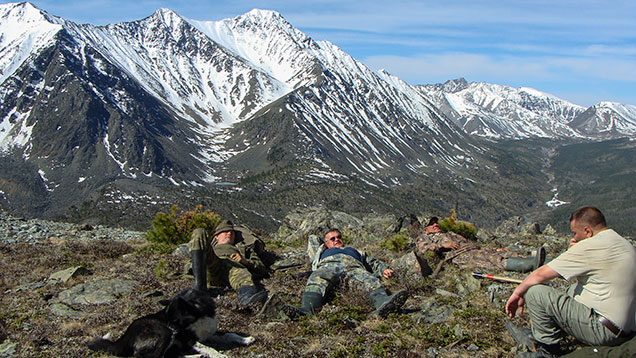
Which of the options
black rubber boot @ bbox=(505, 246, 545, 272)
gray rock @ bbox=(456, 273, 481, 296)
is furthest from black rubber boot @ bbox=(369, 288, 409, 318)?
black rubber boot @ bbox=(505, 246, 545, 272)

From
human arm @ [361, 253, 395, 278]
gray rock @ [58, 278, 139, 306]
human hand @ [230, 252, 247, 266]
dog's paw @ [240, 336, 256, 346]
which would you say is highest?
human hand @ [230, 252, 247, 266]

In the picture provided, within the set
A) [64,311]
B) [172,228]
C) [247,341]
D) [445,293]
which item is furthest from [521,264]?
[172,228]

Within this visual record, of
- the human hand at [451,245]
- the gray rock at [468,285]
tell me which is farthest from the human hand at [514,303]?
the human hand at [451,245]

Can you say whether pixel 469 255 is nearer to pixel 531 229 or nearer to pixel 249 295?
pixel 249 295

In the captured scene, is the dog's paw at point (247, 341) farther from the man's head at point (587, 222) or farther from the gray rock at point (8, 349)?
the man's head at point (587, 222)

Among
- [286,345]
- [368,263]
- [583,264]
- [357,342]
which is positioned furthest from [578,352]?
[368,263]

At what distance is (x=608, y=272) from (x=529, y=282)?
3.65ft

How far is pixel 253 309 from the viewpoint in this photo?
10062 mm

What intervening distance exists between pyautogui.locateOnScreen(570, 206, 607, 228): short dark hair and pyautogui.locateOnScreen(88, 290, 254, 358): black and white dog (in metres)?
5.87

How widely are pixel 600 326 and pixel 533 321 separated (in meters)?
0.97

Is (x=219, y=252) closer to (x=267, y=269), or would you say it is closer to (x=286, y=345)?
(x=267, y=269)

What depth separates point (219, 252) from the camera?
1253 cm

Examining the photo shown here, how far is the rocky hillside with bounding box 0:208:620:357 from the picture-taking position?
26.7ft

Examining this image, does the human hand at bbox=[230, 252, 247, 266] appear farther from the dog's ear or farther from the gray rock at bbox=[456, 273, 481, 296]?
the gray rock at bbox=[456, 273, 481, 296]
